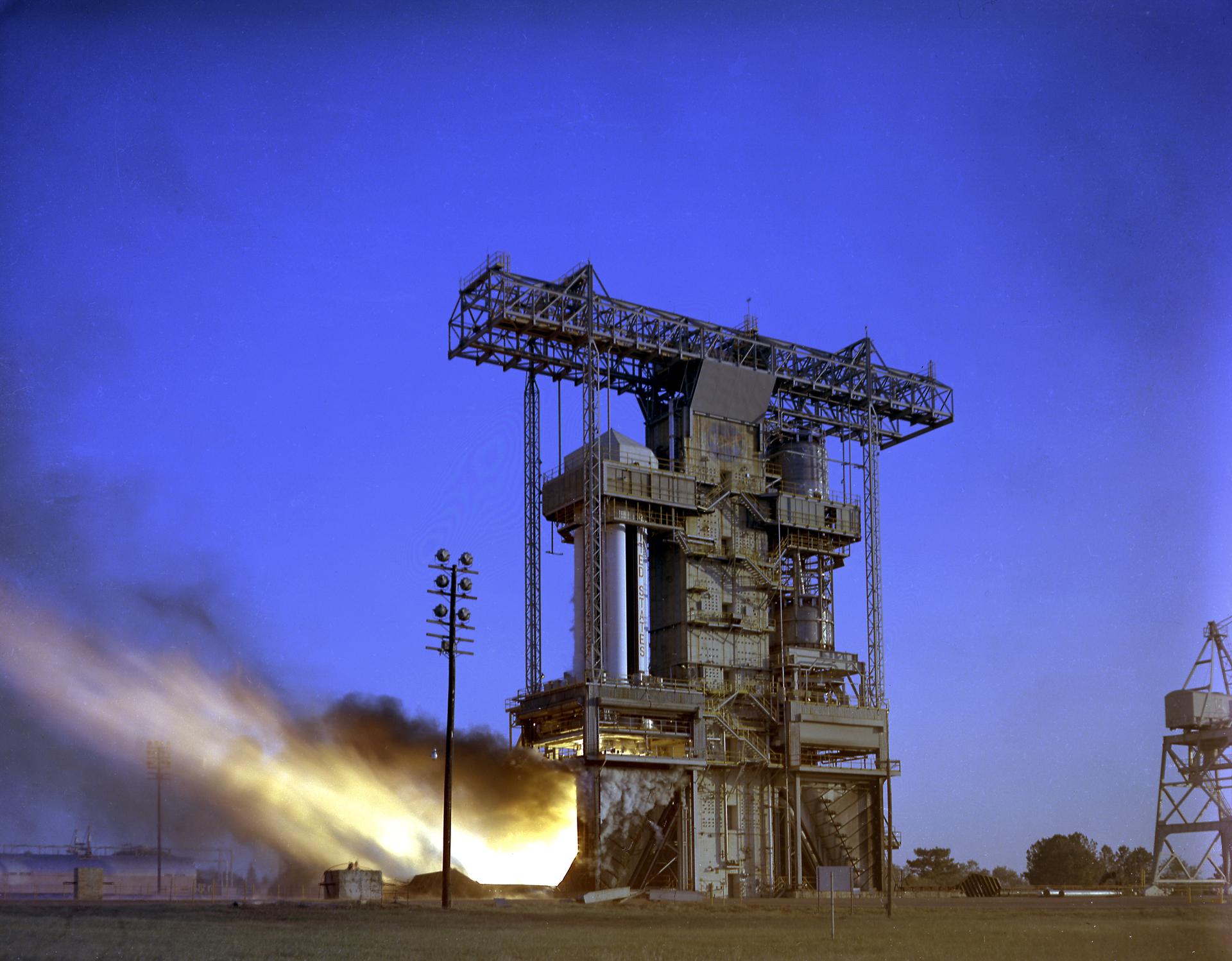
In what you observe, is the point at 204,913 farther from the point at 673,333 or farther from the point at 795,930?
the point at 673,333

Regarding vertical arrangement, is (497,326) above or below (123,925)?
above

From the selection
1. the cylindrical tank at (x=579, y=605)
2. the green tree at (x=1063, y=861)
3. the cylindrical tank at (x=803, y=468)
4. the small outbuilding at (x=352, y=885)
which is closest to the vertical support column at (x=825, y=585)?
the cylindrical tank at (x=803, y=468)

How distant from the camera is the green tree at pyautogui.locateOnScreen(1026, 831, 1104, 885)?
145 metres

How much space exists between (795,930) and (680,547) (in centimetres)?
3736

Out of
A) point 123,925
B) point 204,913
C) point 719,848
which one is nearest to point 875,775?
point 719,848

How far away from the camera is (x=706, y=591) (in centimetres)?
8512

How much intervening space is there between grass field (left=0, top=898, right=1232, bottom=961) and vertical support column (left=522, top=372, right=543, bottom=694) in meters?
20.0

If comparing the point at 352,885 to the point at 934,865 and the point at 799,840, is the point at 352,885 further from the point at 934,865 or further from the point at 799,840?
the point at 934,865

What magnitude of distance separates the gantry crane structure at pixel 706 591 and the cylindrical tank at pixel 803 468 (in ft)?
0.55

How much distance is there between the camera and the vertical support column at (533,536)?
266 feet

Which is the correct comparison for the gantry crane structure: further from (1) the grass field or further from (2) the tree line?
(2) the tree line

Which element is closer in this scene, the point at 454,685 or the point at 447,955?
the point at 447,955

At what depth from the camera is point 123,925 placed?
41938 millimetres

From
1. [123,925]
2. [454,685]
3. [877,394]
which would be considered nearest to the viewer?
[123,925]
